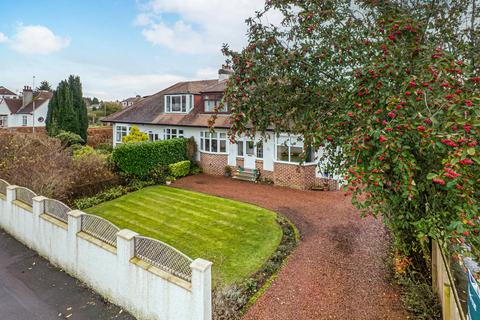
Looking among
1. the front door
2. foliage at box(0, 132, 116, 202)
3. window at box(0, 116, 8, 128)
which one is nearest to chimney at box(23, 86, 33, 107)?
window at box(0, 116, 8, 128)

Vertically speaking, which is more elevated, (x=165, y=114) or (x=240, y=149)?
(x=165, y=114)

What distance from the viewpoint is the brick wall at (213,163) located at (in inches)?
807

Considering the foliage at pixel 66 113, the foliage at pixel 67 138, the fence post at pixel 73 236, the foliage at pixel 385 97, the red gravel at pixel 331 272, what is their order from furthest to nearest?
1. the foliage at pixel 66 113
2. the foliage at pixel 67 138
3. the fence post at pixel 73 236
4. the red gravel at pixel 331 272
5. the foliage at pixel 385 97

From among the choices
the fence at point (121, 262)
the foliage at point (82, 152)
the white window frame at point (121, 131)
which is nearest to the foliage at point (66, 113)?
the white window frame at point (121, 131)

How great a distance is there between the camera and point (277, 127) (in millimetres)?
7520

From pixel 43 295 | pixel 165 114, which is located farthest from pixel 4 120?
pixel 43 295

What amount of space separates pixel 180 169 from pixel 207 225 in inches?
352

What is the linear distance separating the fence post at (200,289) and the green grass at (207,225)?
2.11m

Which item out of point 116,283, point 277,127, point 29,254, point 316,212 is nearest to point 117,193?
point 29,254

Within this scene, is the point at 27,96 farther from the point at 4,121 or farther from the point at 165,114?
the point at 165,114

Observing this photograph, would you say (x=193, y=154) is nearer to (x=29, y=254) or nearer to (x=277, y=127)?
(x=29, y=254)

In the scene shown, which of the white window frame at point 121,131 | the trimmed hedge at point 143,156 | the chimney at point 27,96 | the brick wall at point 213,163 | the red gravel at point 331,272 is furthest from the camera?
the chimney at point 27,96

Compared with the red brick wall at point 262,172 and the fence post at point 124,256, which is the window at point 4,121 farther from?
the fence post at point 124,256

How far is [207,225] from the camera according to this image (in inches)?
454
